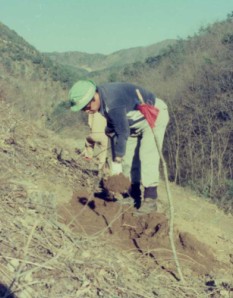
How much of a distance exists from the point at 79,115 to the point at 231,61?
26.1 feet

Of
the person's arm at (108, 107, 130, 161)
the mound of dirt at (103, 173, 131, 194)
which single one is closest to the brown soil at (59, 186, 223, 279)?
the mound of dirt at (103, 173, 131, 194)

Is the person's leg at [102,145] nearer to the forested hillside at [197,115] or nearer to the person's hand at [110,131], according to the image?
the person's hand at [110,131]

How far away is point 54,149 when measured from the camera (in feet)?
25.2

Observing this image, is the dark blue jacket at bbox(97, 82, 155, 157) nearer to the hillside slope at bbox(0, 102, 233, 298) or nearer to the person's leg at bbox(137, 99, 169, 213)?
the person's leg at bbox(137, 99, 169, 213)

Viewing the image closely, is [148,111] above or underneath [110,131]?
above

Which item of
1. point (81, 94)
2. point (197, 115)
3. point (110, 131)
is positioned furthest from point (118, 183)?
point (197, 115)

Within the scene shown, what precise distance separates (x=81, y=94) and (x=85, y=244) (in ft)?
4.74

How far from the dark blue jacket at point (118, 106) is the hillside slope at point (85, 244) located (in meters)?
0.66

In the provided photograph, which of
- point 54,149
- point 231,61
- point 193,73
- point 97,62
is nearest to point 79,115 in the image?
point 193,73

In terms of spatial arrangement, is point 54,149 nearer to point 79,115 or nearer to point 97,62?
point 79,115

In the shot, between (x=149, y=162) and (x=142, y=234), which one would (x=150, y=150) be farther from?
(x=142, y=234)

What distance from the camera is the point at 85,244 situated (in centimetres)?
369

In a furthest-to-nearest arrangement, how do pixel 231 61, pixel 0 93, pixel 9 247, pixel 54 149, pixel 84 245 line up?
1. pixel 231 61
2. pixel 0 93
3. pixel 54 149
4. pixel 84 245
5. pixel 9 247

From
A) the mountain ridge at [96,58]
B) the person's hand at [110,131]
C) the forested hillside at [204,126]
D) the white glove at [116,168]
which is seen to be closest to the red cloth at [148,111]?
the person's hand at [110,131]
